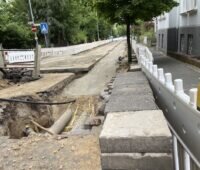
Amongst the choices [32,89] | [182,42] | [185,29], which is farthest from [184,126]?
[182,42]

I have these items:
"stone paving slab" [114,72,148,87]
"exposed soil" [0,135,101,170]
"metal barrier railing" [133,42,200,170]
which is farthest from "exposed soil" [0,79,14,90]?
"metal barrier railing" [133,42,200,170]

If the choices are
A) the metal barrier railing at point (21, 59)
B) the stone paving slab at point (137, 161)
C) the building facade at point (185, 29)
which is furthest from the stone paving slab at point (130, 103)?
the building facade at point (185, 29)

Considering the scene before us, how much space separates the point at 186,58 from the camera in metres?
13.6

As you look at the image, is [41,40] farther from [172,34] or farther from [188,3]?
[188,3]

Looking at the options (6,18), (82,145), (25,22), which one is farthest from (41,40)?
(82,145)

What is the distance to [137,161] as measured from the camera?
2404 mm

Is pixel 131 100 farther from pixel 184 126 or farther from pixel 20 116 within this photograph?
pixel 20 116

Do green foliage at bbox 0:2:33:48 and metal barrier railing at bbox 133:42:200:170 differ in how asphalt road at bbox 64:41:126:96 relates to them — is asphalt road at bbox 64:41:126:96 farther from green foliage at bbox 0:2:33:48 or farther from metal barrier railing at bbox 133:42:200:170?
green foliage at bbox 0:2:33:48

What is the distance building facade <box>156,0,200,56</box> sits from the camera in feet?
42.2

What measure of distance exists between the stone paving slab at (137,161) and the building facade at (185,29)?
11.0 meters

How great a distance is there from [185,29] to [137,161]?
540 inches

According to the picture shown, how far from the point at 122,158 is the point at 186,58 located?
11977 millimetres

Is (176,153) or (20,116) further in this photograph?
(20,116)

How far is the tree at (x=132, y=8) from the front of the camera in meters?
11.3
